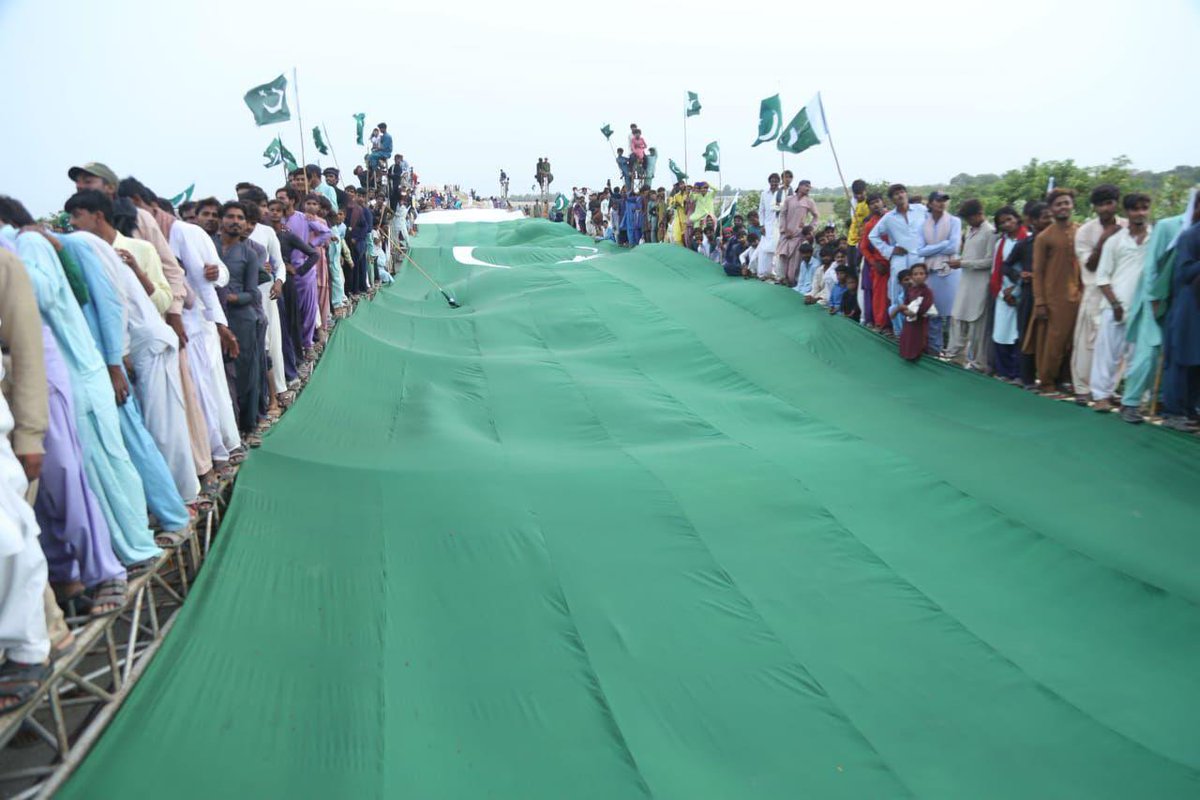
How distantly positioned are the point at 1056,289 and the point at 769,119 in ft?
21.1

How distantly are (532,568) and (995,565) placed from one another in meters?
2.37

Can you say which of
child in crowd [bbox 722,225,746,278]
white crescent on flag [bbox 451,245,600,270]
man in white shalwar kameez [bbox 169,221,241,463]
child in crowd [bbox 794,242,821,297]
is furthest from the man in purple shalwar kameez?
white crescent on flag [bbox 451,245,600,270]

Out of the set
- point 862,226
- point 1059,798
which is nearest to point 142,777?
point 1059,798

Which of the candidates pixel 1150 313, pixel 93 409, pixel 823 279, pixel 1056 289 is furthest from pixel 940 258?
pixel 93 409

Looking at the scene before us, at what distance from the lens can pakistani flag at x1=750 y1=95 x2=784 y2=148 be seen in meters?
12.1

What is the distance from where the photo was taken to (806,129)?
10.5 meters

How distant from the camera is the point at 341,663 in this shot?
11.1 ft

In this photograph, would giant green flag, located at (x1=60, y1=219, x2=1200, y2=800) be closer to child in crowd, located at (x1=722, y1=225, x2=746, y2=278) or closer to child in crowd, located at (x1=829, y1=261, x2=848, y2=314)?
child in crowd, located at (x1=829, y1=261, x2=848, y2=314)

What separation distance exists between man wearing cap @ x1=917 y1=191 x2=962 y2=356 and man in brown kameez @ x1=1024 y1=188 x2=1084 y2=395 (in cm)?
125

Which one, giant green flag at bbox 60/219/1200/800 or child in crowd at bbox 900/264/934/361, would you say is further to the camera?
child in crowd at bbox 900/264/934/361

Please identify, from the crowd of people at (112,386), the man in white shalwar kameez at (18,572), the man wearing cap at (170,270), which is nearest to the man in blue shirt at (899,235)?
the crowd of people at (112,386)

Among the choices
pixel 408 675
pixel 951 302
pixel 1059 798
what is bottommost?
pixel 1059 798

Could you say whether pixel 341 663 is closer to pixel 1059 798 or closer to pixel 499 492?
pixel 499 492

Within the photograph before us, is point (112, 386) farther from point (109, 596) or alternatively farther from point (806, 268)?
point (806, 268)
